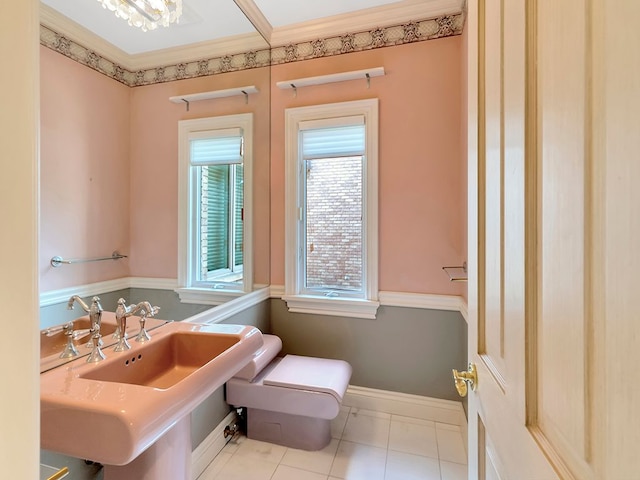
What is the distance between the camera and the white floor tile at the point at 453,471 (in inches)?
61.0

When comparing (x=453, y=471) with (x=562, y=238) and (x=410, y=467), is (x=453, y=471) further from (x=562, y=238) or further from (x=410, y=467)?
(x=562, y=238)

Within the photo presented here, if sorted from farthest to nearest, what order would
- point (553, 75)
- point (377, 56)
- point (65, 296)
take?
1. point (377, 56)
2. point (65, 296)
3. point (553, 75)

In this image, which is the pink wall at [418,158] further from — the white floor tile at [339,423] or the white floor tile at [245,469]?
the white floor tile at [245,469]

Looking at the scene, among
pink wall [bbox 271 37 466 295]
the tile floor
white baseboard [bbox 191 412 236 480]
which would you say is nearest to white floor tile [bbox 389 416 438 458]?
the tile floor

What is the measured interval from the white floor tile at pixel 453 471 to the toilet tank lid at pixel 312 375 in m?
0.66

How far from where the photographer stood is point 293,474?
155cm

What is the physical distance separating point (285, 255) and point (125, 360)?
1374 millimetres

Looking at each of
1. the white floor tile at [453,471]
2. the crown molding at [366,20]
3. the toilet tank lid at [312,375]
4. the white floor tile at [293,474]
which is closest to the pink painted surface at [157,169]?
the crown molding at [366,20]

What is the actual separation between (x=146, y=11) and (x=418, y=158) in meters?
1.75

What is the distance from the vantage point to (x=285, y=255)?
7.61 feet

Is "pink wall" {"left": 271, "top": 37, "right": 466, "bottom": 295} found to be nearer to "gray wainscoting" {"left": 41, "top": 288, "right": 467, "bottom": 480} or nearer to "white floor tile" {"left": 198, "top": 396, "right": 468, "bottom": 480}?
"gray wainscoting" {"left": 41, "top": 288, "right": 467, "bottom": 480}

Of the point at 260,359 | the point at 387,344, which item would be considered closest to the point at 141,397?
the point at 260,359

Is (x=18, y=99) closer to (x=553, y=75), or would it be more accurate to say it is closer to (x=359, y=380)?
(x=553, y=75)

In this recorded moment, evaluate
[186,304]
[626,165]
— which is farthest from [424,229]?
[626,165]
